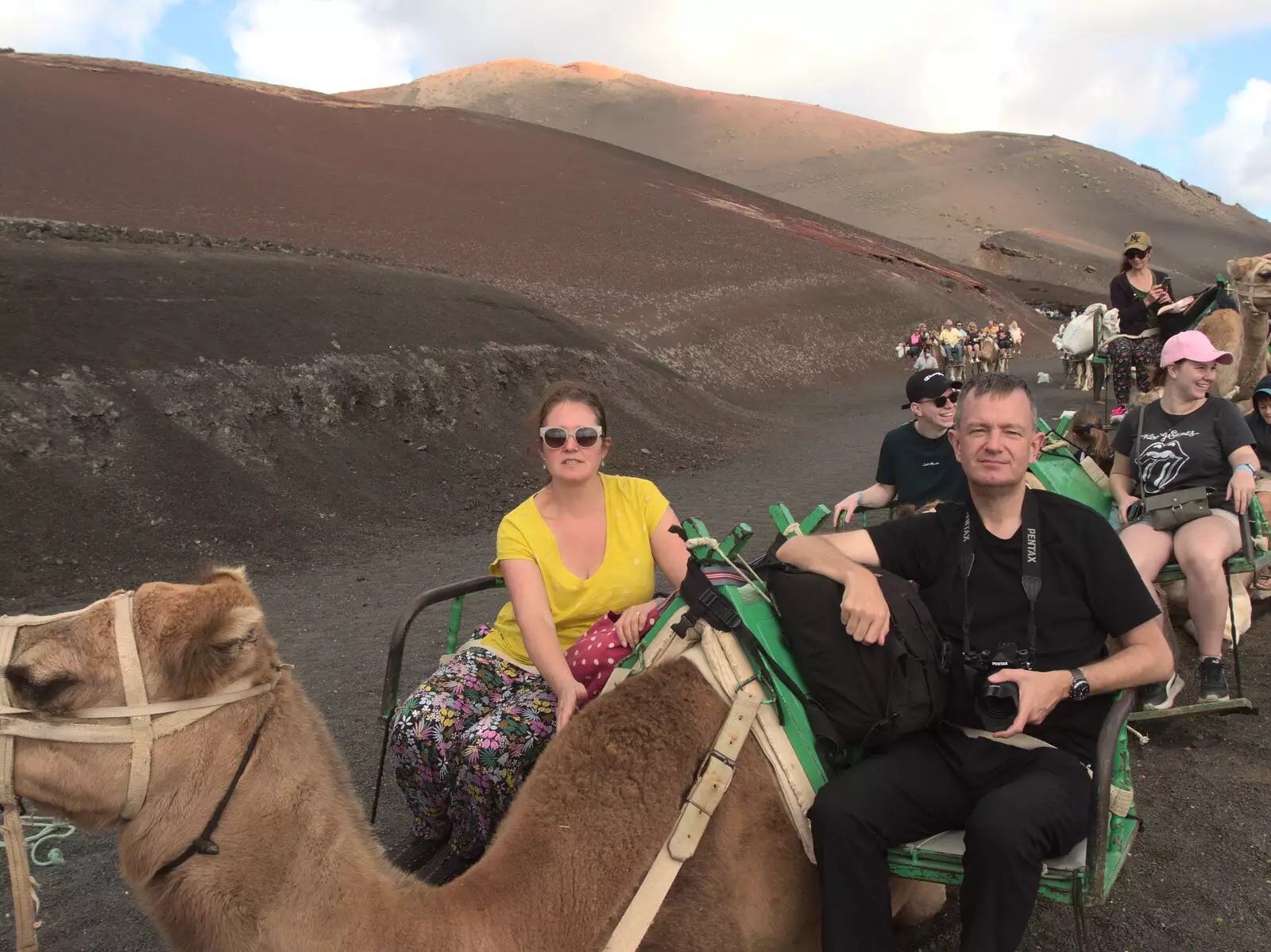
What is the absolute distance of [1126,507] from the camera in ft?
18.5

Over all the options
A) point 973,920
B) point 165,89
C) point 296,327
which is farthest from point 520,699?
point 165,89

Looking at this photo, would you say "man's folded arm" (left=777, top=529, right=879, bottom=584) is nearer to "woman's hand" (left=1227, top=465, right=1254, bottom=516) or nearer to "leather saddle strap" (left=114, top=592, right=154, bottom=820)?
"leather saddle strap" (left=114, top=592, right=154, bottom=820)

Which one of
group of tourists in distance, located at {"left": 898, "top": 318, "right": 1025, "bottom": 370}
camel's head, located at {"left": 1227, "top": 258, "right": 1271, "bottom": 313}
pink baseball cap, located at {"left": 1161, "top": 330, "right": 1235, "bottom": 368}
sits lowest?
group of tourists in distance, located at {"left": 898, "top": 318, "right": 1025, "bottom": 370}

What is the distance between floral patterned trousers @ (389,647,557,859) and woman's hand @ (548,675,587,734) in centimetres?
17

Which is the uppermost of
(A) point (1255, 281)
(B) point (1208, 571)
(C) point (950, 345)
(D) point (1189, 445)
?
(A) point (1255, 281)

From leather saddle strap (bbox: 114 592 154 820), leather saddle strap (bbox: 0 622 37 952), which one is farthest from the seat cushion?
leather saddle strap (bbox: 0 622 37 952)

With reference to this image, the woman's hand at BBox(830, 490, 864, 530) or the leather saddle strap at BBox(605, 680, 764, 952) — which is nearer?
the leather saddle strap at BBox(605, 680, 764, 952)

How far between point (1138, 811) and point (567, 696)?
2.98 meters

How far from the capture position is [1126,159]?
336ft

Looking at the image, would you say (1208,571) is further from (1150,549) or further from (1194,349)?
(1194,349)

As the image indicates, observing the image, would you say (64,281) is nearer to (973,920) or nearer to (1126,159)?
(973,920)

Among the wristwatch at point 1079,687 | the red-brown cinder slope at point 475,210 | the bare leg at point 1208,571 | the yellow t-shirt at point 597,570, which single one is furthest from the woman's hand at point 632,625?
the red-brown cinder slope at point 475,210

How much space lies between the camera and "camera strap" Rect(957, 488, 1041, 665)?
283 cm

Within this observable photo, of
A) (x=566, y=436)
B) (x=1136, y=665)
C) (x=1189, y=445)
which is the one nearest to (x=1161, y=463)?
(x=1189, y=445)
